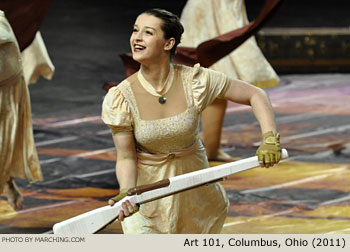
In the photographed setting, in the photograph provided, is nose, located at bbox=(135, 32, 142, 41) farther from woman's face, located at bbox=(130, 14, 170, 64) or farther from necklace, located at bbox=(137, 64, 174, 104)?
necklace, located at bbox=(137, 64, 174, 104)

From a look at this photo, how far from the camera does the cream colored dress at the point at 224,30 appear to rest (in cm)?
656

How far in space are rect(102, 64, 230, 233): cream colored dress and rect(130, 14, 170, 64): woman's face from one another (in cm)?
12

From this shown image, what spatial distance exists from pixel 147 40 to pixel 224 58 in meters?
2.92

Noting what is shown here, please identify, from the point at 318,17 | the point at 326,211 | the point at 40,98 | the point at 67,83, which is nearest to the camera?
the point at 326,211

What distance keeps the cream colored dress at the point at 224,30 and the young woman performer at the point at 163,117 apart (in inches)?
105

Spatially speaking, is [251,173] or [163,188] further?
[251,173]

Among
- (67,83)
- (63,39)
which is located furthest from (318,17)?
(67,83)

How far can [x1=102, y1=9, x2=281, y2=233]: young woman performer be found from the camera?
12.3ft

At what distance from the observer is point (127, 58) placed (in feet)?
19.4

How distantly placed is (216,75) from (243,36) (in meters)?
1.77

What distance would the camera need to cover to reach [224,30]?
21.6ft

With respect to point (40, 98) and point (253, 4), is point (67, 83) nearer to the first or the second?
point (40, 98)

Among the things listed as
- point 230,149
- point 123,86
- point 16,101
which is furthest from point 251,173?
point 123,86

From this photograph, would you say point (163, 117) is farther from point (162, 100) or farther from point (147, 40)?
point (147, 40)
